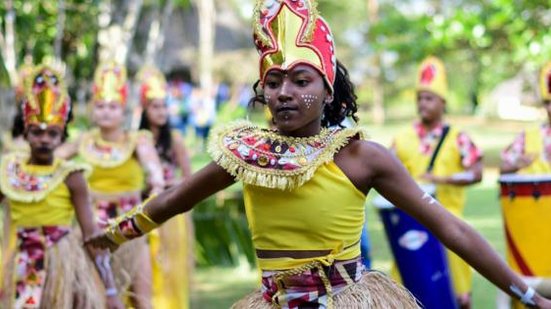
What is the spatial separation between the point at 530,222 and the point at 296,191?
9.24ft

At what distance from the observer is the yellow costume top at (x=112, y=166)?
7.46 m

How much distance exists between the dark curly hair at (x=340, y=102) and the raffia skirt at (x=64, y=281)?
2.23 m

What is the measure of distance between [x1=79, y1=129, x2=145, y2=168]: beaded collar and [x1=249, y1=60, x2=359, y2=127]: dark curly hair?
12.5 ft

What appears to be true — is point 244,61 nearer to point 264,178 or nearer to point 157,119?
point 157,119

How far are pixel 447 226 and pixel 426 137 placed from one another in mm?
3976

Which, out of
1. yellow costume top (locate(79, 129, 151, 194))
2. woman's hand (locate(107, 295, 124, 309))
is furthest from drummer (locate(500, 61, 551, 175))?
yellow costume top (locate(79, 129, 151, 194))

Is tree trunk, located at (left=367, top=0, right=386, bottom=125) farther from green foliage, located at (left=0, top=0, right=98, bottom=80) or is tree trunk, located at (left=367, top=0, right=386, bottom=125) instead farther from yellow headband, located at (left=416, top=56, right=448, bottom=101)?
yellow headband, located at (left=416, top=56, right=448, bottom=101)

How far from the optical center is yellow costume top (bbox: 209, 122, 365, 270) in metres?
3.42

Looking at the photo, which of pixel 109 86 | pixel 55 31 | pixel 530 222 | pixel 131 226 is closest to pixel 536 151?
pixel 530 222

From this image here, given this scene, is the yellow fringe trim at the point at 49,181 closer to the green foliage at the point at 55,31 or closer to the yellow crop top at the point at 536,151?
the yellow crop top at the point at 536,151

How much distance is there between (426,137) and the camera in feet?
24.6

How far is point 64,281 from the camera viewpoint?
18.2 ft

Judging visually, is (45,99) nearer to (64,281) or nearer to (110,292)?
(64,281)

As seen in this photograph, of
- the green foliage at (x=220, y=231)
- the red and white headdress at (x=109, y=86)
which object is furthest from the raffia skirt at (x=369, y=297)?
the green foliage at (x=220, y=231)
